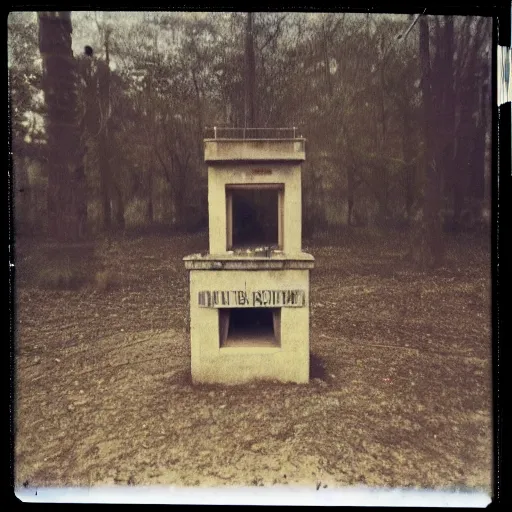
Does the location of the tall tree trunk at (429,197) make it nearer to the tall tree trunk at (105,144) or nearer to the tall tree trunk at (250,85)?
the tall tree trunk at (250,85)

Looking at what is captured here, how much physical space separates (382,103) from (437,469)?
3.60m

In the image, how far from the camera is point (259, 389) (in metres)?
3.50

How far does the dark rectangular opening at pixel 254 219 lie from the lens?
3709 mm

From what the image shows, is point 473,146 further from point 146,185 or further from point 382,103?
point 146,185

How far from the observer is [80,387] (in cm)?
372

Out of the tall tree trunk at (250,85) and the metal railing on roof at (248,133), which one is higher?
the tall tree trunk at (250,85)

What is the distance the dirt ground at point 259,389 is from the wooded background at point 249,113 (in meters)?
0.48

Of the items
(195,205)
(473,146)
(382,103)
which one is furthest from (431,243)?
(195,205)

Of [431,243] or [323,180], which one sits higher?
[323,180]

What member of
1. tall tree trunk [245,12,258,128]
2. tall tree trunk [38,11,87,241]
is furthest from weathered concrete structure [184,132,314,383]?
tall tree trunk [38,11,87,241]

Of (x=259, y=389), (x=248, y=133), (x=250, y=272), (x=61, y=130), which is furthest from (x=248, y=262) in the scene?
(x=61, y=130)

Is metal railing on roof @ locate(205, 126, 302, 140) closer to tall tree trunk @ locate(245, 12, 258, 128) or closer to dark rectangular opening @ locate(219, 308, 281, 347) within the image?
tall tree trunk @ locate(245, 12, 258, 128)

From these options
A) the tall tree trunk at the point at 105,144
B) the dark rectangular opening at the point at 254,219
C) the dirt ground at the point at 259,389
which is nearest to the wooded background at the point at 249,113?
the tall tree trunk at the point at 105,144

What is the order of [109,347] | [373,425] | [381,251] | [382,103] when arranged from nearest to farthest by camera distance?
[373,425], [382,103], [109,347], [381,251]
